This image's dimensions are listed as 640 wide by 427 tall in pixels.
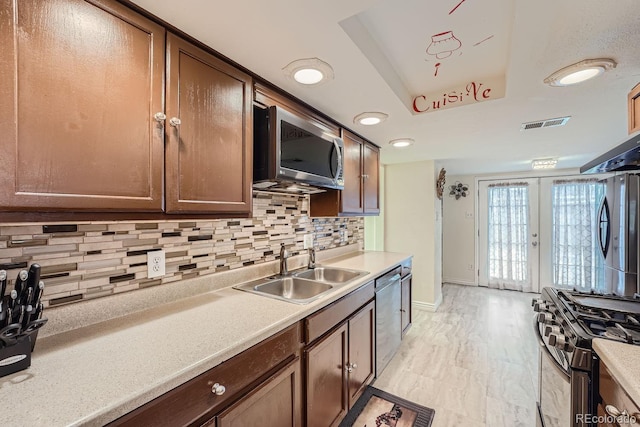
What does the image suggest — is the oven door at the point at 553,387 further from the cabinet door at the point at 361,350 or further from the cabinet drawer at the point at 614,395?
the cabinet door at the point at 361,350

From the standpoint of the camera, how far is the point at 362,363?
188 centimetres

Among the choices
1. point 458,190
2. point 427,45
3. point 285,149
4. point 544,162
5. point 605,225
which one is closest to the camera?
point 427,45

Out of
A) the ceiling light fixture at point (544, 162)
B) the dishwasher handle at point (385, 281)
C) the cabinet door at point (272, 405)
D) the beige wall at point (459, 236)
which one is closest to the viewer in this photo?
the cabinet door at point (272, 405)

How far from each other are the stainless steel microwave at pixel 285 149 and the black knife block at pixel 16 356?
1.04 m

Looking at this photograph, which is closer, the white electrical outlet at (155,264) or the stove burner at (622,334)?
the stove burner at (622,334)

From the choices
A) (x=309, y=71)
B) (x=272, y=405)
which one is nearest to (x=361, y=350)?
(x=272, y=405)

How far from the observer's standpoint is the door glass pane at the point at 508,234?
458 centimetres

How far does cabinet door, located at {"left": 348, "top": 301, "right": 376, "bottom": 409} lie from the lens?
1728 mm

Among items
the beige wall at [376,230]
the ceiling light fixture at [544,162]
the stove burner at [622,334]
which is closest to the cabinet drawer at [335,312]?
the stove burner at [622,334]

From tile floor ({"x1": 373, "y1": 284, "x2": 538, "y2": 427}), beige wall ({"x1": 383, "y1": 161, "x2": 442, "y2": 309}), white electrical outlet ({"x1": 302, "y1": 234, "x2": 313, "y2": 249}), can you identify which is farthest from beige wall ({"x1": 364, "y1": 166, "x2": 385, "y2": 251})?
white electrical outlet ({"x1": 302, "y1": 234, "x2": 313, "y2": 249})

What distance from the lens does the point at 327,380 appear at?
4.82ft

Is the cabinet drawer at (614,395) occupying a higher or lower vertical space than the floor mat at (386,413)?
higher

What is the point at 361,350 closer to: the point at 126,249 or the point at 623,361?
the point at 623,361

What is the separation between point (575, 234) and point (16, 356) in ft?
19.5
